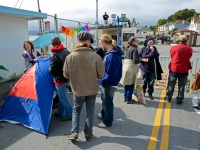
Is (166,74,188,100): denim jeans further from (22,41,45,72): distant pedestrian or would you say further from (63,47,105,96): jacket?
(22,41,45,72): distant pedestrian

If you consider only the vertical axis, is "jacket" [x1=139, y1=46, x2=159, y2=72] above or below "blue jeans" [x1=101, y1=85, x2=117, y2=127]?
above

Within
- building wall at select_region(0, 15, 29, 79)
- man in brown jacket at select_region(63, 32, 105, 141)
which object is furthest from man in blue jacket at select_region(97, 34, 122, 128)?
building wall at select_region(0, 15, 29, 79)

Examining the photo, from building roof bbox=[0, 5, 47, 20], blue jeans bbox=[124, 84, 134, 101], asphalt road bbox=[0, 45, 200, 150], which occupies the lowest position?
asphalt road bbox=[0, 45, 200, 150]

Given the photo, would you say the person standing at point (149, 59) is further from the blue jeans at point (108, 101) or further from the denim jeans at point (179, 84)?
the blue jeans at point (108, 101)

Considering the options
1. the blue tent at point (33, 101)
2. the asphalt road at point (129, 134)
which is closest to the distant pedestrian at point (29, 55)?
the blue tent at point (33, 101)

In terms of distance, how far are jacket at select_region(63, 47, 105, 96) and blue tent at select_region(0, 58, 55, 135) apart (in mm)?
940

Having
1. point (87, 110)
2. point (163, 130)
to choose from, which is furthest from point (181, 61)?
point (87, 110)

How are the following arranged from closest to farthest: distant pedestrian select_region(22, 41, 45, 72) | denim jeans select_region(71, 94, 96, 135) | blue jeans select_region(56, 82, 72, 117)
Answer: denim jeans select_region(71, 94, 96, 135), blue jeans select_region(56, 82, 72, 117), distant pedestrian select_region(22, 41, 45, 72)

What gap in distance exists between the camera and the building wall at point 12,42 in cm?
636

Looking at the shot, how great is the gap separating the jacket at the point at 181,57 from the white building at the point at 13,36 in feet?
18.9

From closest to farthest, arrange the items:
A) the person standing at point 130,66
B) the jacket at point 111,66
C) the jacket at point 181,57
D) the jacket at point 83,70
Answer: the jacket at point 83,70 < the jacket at point 111,66 < the jacket at point 181,57 < the person standing at point 130,66

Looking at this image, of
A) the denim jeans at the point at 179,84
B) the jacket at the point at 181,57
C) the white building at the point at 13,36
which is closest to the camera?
the jacket at the point at 181,57

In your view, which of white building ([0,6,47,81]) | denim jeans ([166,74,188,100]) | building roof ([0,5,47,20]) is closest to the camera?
denim jeans ([166,74,188,100])

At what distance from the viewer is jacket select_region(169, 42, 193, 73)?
4004mm
